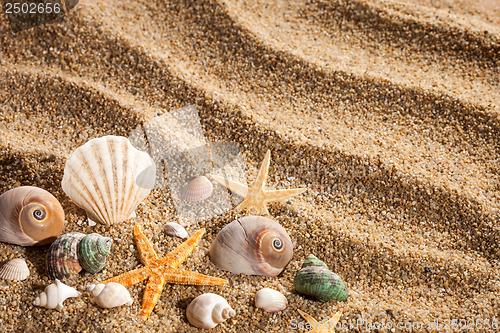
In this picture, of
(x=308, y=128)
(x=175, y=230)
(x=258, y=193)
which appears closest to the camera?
(x=175, y=230)

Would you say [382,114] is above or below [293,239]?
above

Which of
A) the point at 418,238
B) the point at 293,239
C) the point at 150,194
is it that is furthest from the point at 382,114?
the point at 150,194

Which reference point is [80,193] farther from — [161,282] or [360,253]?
[360,253]

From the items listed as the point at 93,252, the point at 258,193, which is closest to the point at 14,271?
the point at 93,252

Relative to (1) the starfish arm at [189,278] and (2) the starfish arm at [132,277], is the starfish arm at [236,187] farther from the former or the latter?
(2) the starfish arm at [132,277]

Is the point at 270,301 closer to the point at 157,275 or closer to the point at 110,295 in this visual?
the point at 157,275

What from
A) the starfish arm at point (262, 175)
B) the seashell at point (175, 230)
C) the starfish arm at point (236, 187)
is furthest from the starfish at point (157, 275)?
the starfish arm at point (262, 175)

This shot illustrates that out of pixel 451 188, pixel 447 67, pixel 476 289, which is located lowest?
pixel 476 289
